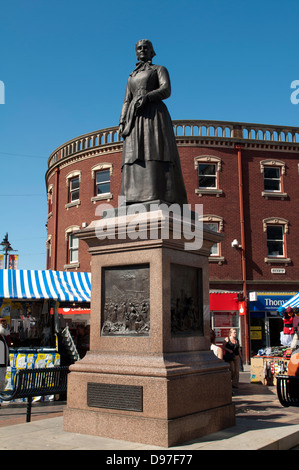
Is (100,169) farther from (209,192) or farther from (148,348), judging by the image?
(148,348)

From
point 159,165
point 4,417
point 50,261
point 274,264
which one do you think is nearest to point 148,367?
point 159,165

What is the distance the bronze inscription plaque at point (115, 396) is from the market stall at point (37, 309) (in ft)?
23.1

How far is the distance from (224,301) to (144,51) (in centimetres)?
1792

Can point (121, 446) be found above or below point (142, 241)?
below

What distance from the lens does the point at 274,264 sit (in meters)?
24.8

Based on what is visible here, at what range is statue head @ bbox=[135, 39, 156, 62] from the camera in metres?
7.65

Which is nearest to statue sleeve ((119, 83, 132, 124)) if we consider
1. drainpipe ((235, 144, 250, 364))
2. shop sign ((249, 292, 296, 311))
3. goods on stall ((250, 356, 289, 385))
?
goods on stall ((250, 356, 289, 385))

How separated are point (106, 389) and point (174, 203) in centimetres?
271

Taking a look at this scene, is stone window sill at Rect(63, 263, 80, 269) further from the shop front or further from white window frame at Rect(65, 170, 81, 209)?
the shop front

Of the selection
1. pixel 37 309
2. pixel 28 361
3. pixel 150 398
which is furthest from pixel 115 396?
pixel 37 309

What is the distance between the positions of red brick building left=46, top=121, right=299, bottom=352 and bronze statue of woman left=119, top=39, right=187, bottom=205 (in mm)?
17196

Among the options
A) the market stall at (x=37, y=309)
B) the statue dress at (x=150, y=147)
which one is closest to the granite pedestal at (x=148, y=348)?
the statue dress at (x=150, y=147)

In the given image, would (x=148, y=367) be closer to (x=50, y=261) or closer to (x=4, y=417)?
(x=4, y=417)

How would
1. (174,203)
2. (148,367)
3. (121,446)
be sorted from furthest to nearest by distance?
(174,203) → (148,367) → (121,446)
